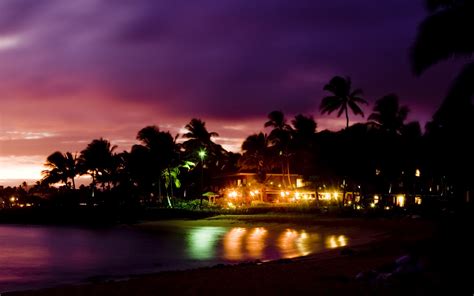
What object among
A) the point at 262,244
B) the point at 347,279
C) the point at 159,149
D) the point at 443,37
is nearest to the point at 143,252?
the point at 262,244

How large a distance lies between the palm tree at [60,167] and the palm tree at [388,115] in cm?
6328

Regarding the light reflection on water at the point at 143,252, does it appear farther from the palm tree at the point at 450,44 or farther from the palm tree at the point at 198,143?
the palm tree at the point at 198,143

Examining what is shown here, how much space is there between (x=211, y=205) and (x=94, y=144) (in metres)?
30.4

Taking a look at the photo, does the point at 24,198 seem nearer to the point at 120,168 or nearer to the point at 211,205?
the point at 120,168

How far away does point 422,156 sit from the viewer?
46.8 m

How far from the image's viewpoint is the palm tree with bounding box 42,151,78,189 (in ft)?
Result: 341

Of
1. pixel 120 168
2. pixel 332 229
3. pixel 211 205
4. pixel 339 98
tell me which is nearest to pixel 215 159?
pixel 120 168

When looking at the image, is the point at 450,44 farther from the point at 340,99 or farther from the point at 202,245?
the point at 340,99

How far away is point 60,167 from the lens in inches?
4119

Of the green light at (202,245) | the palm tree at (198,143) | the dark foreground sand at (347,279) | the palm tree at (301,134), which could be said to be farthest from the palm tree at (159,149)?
the dark foreground sand at (347,279)

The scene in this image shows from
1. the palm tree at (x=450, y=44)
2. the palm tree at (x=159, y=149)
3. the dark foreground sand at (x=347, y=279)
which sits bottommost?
the dark foreground sand at (x=347, y=279)

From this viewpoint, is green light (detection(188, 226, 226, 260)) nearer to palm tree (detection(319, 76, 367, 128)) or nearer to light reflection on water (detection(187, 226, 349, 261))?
light reflection on water (detection(187, 226, 349, 261))

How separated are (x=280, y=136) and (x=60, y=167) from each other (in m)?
52.2

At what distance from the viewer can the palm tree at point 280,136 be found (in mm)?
69188
